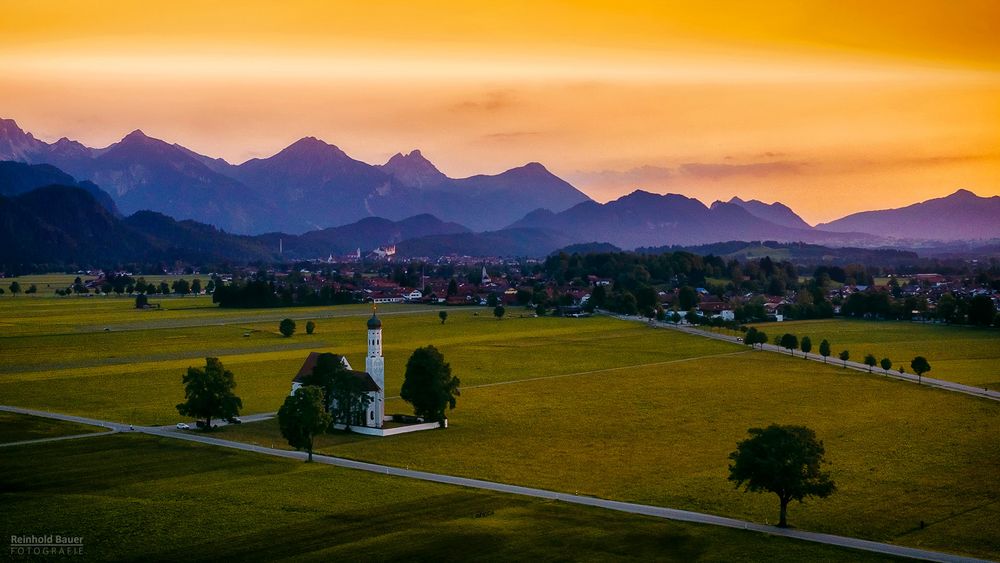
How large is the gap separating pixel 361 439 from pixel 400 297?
375 feet

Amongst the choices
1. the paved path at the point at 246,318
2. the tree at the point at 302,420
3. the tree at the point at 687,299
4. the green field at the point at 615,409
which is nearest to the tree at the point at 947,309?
the tree at the point at 687,299

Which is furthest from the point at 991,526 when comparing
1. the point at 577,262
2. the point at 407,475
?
the point at 577,262

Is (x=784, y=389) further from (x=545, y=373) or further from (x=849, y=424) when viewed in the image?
(x=545, y=373)

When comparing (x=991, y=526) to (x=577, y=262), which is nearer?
(x=991, y=526)

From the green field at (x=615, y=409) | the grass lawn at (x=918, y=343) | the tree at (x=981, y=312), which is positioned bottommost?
the green field at (x=615, y=409)

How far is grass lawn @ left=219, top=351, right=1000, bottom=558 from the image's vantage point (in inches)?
1495

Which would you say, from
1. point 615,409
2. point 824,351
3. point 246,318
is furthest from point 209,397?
point 246,318

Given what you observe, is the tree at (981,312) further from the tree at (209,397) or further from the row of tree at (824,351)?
the tree at (209,397)

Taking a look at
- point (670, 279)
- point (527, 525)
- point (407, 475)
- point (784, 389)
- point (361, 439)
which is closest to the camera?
point (527, 525)

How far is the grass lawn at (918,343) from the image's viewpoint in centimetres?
7555

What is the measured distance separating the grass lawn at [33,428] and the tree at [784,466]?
32.0 metres

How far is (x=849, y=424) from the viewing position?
5475 cm

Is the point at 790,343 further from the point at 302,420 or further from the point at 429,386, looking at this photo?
the point at 302,420

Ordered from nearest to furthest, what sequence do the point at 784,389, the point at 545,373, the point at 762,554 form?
the point at 762,554, the point at 784,389, the point at 545,373
